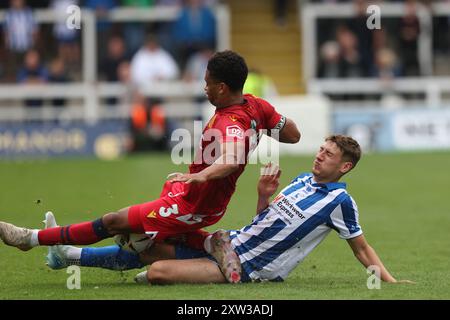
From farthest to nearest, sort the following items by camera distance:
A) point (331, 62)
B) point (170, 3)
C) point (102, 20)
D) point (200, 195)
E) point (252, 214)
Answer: point (170, 3) → point (102, 20) → point (331, 62) → point (252, 214) → point (200, 195)

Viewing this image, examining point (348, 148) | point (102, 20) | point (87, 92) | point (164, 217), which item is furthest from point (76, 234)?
point (102, 20)

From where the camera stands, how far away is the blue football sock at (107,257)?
925cm

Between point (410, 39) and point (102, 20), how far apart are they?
7.51m

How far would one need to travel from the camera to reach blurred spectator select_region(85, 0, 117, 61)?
26688 millimetres

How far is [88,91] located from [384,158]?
7.63 meters

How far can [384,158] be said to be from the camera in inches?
863

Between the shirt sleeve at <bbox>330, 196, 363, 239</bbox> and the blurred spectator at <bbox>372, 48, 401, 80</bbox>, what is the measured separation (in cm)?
1731

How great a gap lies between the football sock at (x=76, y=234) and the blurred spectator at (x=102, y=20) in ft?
60.1

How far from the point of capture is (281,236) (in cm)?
901

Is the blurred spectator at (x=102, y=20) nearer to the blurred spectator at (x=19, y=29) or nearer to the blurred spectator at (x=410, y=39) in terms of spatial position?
the blurred spectator at (x=19, y=29)

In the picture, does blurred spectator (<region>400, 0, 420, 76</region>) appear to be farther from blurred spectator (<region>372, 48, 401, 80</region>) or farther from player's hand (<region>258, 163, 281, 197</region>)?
player's hand (<region>258, 163, 281, 197</region>)

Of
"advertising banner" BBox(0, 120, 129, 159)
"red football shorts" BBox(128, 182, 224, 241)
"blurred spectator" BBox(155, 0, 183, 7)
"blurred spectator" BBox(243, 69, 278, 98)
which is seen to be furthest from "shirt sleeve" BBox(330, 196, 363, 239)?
"blurred spectator" BBox(155, 0, 183, 7)

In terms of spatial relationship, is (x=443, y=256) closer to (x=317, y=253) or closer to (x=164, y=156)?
(x=317, y=253)

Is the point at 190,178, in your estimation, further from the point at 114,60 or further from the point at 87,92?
the point at 114,60
